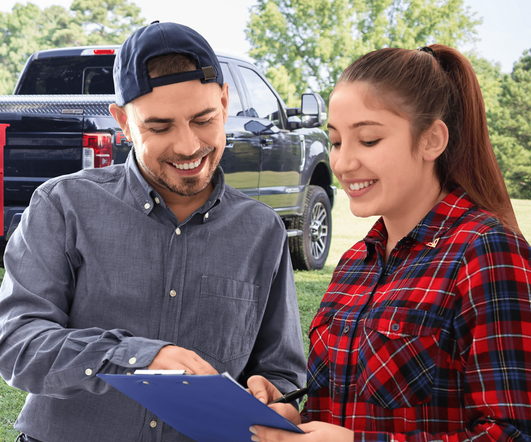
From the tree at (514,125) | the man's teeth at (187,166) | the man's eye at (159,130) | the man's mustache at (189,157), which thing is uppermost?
the man's eye at (159,130)

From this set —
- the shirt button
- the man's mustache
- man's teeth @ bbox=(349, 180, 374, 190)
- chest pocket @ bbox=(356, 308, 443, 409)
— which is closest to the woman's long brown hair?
man's teeth @ bbox=(349, 180, 374, 190)

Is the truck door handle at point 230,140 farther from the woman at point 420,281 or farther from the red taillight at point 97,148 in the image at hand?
the woman at point 420,281

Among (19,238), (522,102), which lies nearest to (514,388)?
(19,238)

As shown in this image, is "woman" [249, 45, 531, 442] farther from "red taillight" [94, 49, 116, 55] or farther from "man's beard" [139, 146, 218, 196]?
"red taillight" [94, 49, 116, 55]

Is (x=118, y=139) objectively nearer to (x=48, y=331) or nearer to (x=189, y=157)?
(x=189, y=157)

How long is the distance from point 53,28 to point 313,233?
134 feet

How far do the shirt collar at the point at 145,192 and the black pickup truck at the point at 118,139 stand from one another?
275cm

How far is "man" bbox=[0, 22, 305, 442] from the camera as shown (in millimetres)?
1973

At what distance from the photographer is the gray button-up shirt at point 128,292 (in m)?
1.88

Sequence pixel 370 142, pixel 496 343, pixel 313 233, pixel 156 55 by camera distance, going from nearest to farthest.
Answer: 1. pixel 496 343
2. pixel 370 142
3. pixel 156 55
4. pixel 313 233

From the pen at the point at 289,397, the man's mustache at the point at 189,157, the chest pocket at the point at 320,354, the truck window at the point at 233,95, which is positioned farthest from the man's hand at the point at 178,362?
the truck window at the point at 233,95

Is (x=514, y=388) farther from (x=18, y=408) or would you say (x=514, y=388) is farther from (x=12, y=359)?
(x=18, y=408)

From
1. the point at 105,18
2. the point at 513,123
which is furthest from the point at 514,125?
the point at 105,18

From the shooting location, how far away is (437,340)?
151cm
